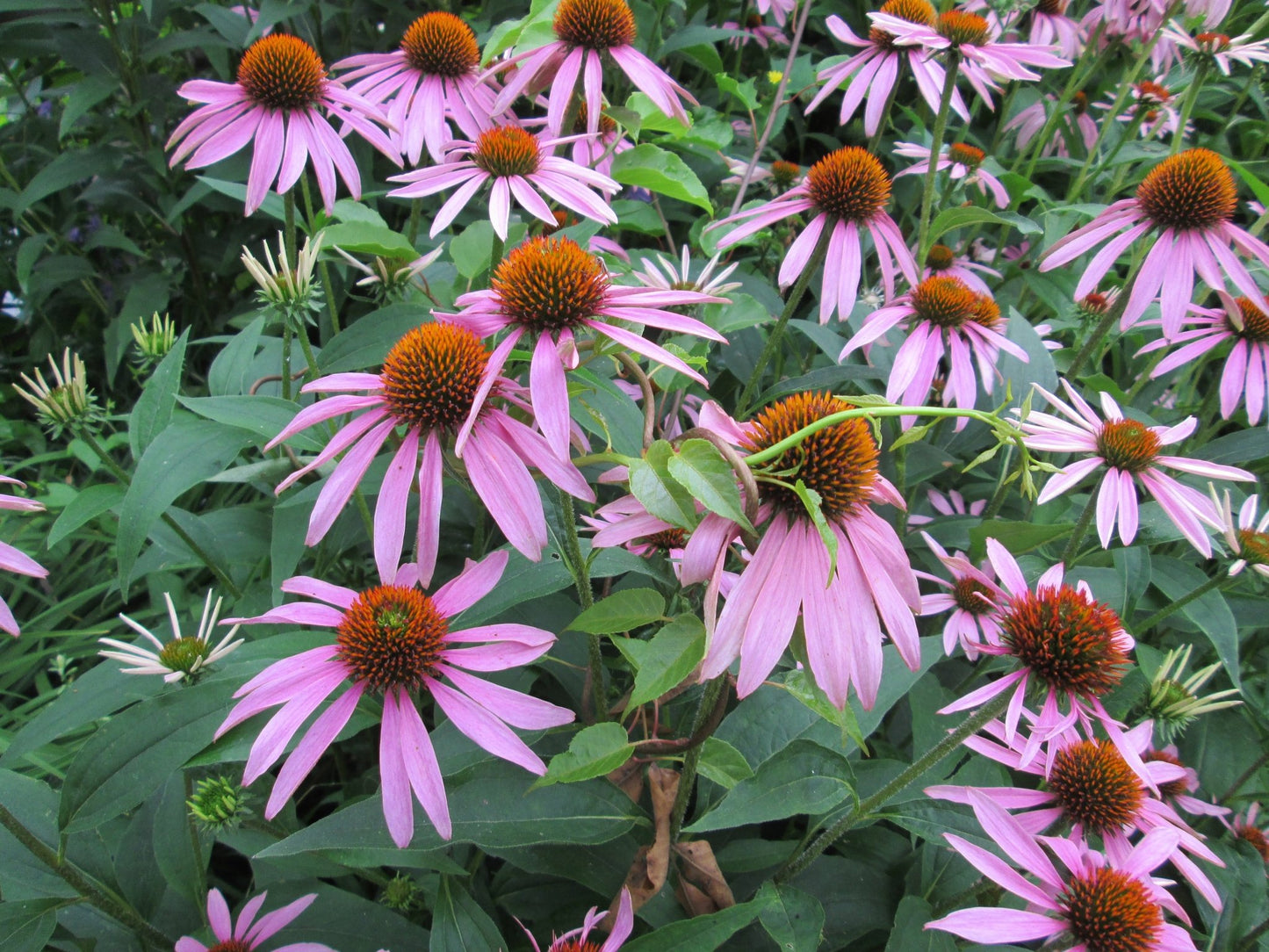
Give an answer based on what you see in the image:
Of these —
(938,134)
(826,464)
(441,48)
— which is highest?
(938,134)

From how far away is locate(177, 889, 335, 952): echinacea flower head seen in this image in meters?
0.90

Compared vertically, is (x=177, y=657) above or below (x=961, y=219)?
below

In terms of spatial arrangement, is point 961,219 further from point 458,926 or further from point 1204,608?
point 458,926

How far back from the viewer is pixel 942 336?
140 cm

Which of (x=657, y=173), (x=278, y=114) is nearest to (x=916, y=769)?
(x=657, y=173)

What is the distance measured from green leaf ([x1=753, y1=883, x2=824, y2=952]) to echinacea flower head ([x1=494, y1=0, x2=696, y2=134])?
3.44 feet

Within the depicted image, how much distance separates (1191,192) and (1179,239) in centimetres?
7

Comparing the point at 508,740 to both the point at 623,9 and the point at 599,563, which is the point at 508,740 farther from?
the point at 623,9

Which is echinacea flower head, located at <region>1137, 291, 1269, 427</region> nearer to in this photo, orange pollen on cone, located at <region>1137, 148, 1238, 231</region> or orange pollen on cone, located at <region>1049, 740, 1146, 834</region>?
orange pollen on cone, located at <region>1137, 148, 1238, 231</region>

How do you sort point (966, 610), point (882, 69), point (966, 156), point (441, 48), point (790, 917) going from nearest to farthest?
point (790, 917), point (966, 610), point (441, 48), point (882, 69), point (966, 156)

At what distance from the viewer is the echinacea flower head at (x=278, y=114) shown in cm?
124

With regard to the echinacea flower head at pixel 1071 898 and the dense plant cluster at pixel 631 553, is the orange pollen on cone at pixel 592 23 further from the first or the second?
the echinacea flower head at pixel 1071 898

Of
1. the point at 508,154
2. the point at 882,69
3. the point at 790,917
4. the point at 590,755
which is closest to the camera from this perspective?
the point at 590,755

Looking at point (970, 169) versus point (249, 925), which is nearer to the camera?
point (249, 925)
